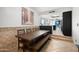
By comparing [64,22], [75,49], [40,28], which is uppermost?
[64,22]

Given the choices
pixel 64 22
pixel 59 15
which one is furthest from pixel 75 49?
pixel 59 15

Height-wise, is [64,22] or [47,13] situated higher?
[47,13]

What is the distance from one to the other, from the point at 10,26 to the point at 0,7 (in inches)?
12.6

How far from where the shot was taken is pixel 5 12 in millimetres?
1198

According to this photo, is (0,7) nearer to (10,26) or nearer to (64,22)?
(10,26)

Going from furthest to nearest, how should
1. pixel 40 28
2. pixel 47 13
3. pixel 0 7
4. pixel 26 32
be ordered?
pixel 40 28 < pixel 47 13 < pixel 26 32 < pixel 0 7

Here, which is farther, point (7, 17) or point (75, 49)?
point (75, 49)

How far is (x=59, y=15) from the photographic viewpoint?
4.36 ft

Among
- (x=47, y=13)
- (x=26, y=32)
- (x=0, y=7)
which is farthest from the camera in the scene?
(x=47, y=13)

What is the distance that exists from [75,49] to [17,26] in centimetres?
104

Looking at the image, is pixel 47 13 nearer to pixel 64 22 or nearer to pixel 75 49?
pixel 64 22

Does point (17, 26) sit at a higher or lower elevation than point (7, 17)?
lower

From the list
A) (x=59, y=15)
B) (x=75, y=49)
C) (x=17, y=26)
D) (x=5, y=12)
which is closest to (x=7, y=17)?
(x=5, y=12)
